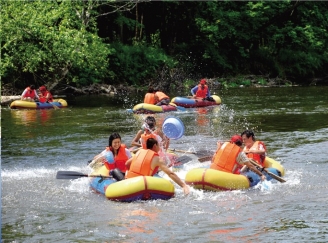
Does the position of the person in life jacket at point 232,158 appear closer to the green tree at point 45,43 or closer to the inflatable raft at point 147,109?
the inflatable raft at point 147,109

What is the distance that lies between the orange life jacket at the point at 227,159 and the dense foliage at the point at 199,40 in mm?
18506

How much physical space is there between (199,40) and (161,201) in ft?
95.2

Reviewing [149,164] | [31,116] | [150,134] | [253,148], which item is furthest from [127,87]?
[149,164]

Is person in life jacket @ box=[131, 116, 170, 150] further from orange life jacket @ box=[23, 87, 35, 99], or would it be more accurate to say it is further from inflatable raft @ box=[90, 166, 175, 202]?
orange life jacket @ box=[23, 87, 35, 99]

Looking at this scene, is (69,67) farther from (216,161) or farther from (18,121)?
(216,161)

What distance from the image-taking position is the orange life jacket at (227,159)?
1009 centimetres

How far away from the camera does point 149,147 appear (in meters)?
9.58

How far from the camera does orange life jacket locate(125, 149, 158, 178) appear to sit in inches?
373

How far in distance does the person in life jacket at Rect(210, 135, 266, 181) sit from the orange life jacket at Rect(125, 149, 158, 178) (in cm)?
119

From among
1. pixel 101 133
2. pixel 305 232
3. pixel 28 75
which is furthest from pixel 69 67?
pixel 305 232

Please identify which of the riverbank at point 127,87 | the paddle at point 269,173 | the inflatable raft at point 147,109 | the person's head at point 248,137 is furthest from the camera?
the riverbank at point 127,87

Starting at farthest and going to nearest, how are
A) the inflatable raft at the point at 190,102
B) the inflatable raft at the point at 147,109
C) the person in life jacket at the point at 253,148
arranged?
the inflatable raft at the point at 190,102 → the inflatable raft at the point at 147,109 → the person in life jacket at the point at 253,148

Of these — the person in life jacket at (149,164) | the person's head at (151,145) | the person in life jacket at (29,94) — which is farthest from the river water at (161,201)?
the person in life jacket at (29,94)

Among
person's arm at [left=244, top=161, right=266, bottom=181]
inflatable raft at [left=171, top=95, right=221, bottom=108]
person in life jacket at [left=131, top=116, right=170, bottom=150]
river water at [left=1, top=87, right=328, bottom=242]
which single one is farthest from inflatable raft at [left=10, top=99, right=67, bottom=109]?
person's arm at [left=244, top=161, right=266, bottom=181]
